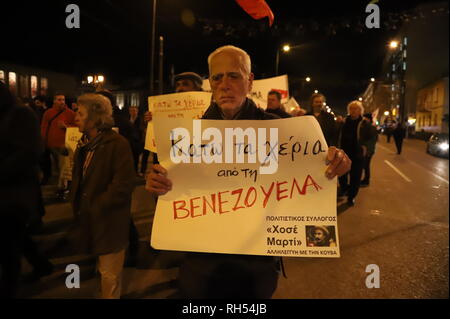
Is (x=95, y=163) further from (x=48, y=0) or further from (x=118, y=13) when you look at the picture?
(x=118, y=13)

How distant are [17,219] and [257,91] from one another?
4.87m

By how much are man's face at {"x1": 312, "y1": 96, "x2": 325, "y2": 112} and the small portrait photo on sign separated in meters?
4.04

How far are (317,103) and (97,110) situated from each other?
372 centimetres

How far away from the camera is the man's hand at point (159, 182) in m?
1.62

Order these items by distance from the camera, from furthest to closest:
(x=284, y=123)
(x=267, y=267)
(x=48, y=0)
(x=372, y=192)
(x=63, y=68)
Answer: (x=63, y=68)
(x=372, y=192)
(x=48, y=0)
(x=267, y=267)
(x=284, y=123)

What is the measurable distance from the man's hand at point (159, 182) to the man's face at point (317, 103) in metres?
4.20

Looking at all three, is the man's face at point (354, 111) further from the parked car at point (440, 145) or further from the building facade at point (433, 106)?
the building facade at point (433, 106)

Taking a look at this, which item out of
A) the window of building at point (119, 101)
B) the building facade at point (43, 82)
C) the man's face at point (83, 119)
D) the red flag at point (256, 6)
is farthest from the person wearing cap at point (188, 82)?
the building facade at point (43, 82)

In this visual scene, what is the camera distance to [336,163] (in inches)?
60.6

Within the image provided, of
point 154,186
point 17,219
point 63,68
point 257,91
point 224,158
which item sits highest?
point 63,68

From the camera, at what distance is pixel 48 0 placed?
19.8 ft

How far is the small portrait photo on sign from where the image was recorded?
5.19ft

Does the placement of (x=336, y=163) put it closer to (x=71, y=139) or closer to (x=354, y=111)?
(x=71, y=139)
